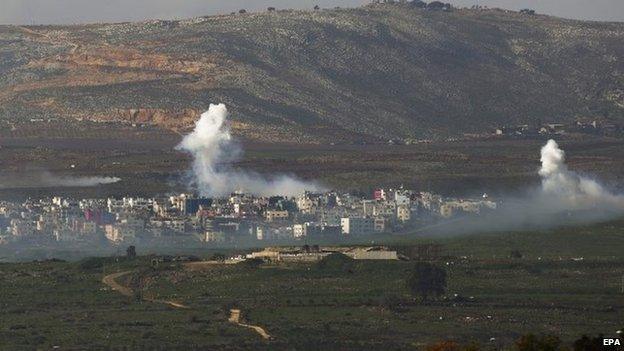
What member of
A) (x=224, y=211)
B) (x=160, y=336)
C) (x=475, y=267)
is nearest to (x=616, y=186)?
(x=224, y=211)

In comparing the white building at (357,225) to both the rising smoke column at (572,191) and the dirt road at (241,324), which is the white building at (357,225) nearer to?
the rising smoke column at (572,191)

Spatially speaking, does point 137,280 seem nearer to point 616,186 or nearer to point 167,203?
point 167,203

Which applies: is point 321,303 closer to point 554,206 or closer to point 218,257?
point 218,257

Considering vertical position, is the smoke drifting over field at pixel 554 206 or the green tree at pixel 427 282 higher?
the smoke drifting over field at pixel 554 206

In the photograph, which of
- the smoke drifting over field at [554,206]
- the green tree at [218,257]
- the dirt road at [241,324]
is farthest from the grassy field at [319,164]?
the dirt road at [241,324]

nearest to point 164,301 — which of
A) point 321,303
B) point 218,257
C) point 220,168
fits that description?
point 321,303
